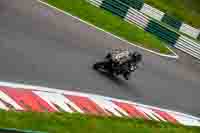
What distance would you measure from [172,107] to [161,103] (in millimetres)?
577

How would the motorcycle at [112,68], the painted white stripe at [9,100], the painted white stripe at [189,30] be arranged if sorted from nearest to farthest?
the painted white stripe at [9,100]
the motorcycle at [112,68]
the painted white stripe at [189,30]

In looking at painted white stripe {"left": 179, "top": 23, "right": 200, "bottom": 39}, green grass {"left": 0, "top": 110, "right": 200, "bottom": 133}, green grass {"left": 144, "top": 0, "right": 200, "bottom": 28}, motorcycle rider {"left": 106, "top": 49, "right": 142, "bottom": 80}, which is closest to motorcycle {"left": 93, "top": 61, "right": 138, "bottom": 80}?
motorcycle rider {"left": 106, "top": 49, "right": 142, "bottom": 80}

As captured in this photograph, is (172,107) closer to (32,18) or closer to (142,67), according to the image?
(142,67)

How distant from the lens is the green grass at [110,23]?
105 feet

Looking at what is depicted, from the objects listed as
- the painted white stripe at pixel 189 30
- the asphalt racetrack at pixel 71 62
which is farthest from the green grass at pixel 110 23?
the painted white stripe at pixel 189 30

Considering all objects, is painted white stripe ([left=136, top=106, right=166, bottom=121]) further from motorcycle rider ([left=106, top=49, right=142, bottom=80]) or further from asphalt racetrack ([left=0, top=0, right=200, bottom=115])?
motorcycle rider ([left=106, top=49, right=142, bottom=80])

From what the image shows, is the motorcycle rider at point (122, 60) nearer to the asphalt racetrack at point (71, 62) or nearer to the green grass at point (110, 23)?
the asphalt racetrack at point (71, 62)

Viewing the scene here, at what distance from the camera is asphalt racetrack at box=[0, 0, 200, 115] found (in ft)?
73.0

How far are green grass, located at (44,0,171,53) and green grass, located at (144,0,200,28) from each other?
669 cm

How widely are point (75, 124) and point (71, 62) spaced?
20.0 feet

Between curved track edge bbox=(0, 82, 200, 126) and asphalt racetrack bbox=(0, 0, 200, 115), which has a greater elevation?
asphalt racetrack bbox=(0, 0, 200, 115)

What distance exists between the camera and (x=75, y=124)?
1906cm

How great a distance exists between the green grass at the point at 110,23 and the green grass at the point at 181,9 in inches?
263

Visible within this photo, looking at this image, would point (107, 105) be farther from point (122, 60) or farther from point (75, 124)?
point (75, 124)
